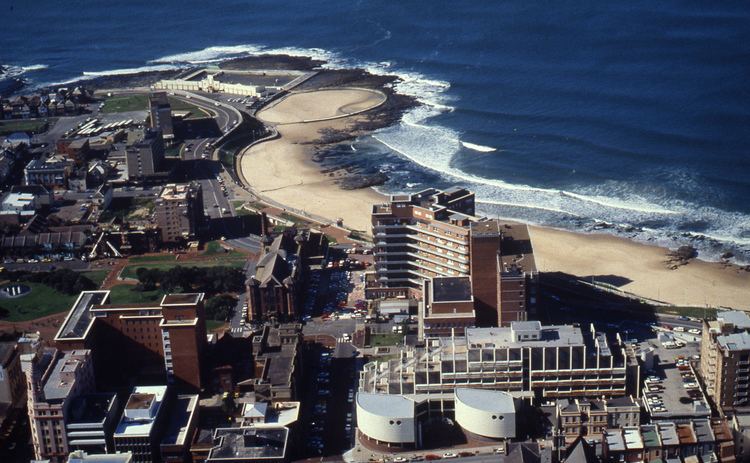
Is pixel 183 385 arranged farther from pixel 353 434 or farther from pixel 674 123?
pixel 674 123

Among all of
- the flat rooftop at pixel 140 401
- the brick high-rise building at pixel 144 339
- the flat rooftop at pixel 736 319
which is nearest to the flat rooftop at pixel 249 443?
the flat rooftop at pixel 140 401

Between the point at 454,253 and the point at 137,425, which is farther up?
the point at 454,253

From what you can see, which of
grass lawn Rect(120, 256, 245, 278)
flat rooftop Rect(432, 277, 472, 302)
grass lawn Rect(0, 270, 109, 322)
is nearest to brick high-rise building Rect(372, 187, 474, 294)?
flat rooftop Rect(432, 277, 472, 302)

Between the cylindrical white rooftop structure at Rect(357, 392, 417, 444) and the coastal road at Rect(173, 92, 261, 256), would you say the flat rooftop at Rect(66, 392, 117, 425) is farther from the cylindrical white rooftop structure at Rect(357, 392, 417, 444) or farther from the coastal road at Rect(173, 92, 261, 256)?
the coastal road at Rect(173, 92, 261, 256)

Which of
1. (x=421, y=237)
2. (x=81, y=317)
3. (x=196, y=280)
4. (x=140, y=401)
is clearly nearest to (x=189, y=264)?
(x=196, y=280)

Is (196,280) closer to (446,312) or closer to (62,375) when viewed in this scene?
(62,375)
